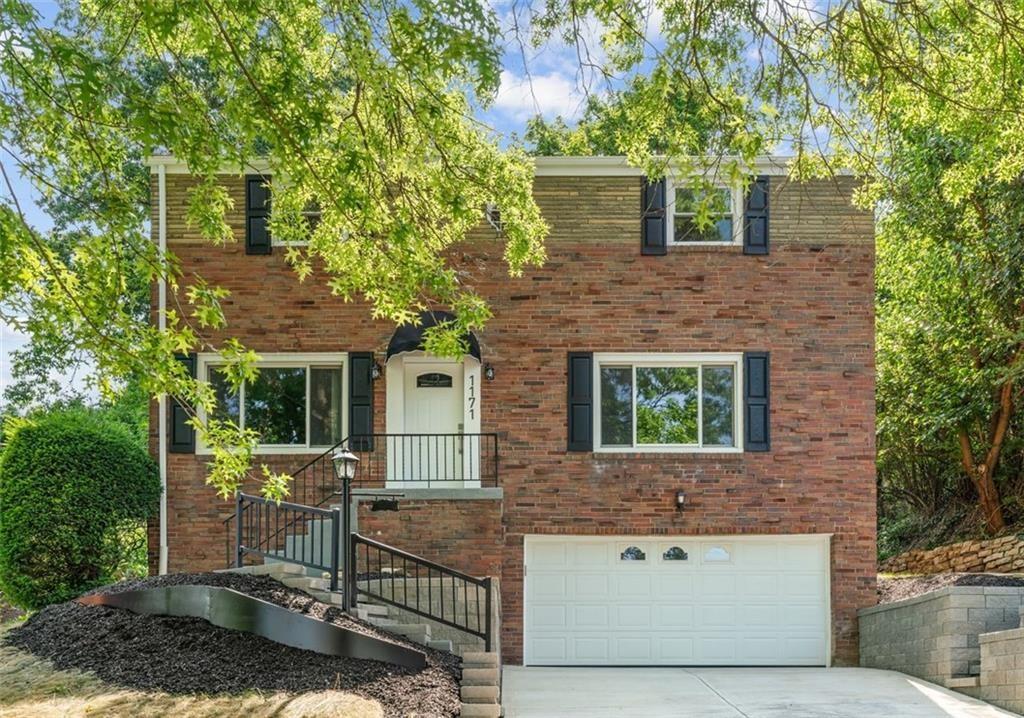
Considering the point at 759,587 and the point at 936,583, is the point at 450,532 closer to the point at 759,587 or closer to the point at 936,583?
the point at 759,587

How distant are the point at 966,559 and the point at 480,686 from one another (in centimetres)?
1158

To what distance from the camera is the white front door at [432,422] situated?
14742 mm

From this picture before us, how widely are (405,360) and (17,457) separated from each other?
5.06m

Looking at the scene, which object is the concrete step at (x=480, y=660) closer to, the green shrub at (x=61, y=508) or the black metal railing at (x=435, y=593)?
the black metal railing at (x=435, y=593)

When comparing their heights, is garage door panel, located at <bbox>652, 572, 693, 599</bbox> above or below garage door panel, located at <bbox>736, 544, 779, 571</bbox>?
below

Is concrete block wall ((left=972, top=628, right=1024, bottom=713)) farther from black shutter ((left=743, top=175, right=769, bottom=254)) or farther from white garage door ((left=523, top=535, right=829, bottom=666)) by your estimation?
black shutter ((left=743, top=175, right=769, bottom=254))

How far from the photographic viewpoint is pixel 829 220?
49.3ft

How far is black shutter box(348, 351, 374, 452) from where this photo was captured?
1468cm

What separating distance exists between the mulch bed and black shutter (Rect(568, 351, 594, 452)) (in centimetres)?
457

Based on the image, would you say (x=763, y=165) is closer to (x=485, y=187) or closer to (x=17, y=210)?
(x=485, y=187)

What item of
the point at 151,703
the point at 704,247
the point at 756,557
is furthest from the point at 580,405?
the point at 151,703

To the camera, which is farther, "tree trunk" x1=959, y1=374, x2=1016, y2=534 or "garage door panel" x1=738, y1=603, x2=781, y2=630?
"tree trunk" x1=959, y1=374, x2=1016, y2=534

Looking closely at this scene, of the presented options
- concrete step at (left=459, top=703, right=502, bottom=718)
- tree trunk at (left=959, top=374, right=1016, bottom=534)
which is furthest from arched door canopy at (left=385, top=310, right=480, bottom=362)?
tree trunk at (left=959, top=374, right=1016, bottom=534)

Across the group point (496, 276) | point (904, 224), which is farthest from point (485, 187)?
point (904, 224)
